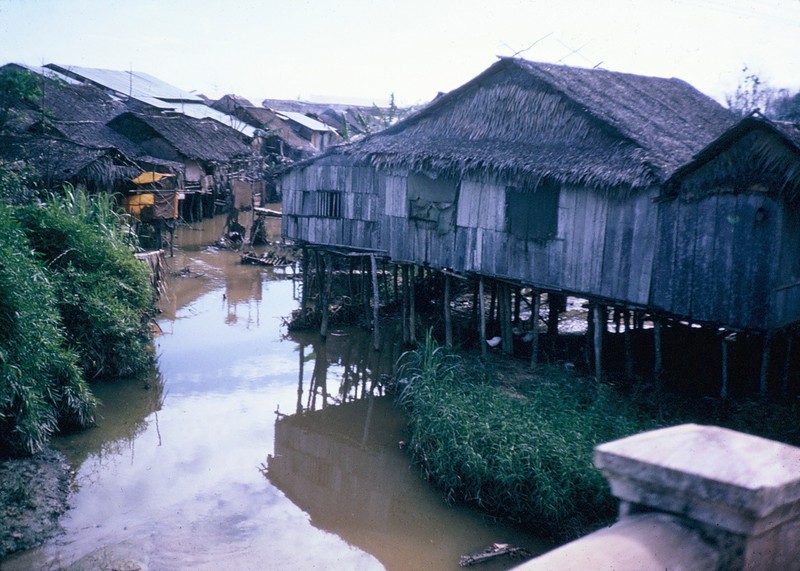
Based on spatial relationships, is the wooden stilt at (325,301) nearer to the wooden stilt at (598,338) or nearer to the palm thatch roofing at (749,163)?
the wooden stilt at (598,338)

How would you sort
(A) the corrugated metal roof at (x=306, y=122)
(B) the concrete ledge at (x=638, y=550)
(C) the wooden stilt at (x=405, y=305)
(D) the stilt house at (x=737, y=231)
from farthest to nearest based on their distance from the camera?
(A) the corrugated metal roof at (x=306, y=122)
(C) the wooden stilt at (x=405, y=305)
(D) the stilt house at (x=737, y=231)
(B) the concrete ledge at (x=638, y=550)

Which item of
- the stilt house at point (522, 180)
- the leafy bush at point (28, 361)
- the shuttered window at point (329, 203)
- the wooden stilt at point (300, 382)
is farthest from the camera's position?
the shuttered window at point (329, 203)

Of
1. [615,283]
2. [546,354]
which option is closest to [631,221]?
[615,283]

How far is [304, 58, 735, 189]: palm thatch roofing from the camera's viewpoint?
34.9ft

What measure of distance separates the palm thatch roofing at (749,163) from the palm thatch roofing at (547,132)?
0.56 m

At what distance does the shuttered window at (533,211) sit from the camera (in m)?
11.3

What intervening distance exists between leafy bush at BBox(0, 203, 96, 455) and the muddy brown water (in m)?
0.70

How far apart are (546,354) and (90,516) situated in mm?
8176

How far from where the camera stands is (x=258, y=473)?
9.60 m

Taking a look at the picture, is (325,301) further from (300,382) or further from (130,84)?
(130,84)

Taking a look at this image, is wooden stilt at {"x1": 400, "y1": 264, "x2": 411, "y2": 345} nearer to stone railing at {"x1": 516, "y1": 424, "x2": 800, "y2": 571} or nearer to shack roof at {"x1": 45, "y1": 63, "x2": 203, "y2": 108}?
stone railing at {"x1": 516, "y1": 424, "x2": 800, "y2": 571}

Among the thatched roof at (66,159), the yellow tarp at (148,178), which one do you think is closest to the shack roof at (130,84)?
the yellow tarp at (148,178)

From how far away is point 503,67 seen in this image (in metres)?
12.7

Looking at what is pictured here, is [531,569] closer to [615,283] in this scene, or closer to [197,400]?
[615,283]
